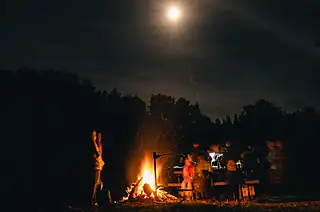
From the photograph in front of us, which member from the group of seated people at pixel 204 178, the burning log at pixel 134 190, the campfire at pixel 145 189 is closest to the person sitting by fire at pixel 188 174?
the group of seated people at pixel 204 178

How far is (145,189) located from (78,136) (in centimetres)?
1000

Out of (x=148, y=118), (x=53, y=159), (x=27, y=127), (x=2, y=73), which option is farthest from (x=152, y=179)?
(x=148, y=118)

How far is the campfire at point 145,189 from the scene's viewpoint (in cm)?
2635

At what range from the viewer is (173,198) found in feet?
87.4

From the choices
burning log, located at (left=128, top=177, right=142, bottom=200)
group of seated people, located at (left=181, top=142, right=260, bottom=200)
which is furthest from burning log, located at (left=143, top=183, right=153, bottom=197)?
group of seated people, located at (left=181, top=142, right=260, bottom=200)

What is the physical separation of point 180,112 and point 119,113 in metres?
25.5

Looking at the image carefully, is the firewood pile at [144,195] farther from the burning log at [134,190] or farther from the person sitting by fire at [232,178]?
the person sitting by fire at [232,178]

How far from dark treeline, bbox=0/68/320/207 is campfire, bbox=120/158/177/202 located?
2855mm

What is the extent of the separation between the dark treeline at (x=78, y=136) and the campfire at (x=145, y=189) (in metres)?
2.86

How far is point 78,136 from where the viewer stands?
34.0m

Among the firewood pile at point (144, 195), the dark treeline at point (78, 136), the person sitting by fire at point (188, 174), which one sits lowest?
the firewood pile at point (144, 195)

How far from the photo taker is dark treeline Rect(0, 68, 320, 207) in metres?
30.0

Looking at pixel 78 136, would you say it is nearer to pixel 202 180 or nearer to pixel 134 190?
pixel 134 190

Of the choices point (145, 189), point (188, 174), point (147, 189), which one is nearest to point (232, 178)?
point (188, 174)
